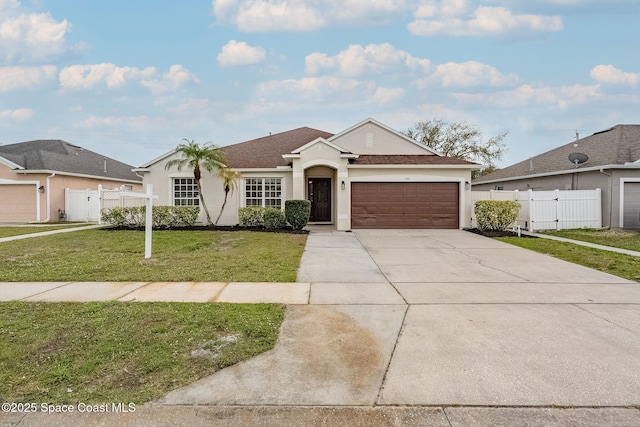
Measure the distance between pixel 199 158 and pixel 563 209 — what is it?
16.4 m

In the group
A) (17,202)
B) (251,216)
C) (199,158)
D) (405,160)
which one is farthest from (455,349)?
(17,202)

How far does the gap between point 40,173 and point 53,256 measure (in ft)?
47.0

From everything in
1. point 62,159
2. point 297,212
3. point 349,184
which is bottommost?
point 297,212

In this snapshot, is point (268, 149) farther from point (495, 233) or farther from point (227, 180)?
point (495, 233)

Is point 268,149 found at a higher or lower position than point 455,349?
higher

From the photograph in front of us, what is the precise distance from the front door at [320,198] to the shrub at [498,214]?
24.1ft

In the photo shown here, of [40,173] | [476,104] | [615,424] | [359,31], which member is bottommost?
[615,424]

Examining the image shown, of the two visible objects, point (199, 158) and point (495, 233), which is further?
point (199, 158)

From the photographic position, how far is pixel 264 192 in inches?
673

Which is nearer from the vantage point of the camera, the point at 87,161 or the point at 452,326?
the point at 452,326

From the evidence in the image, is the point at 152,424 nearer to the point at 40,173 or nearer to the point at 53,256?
the point at 53,256

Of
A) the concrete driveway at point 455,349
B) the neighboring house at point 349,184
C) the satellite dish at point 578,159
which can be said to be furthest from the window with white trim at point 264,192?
the satellite dish at point 578,159

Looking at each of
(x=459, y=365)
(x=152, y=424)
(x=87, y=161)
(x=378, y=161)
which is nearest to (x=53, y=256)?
(x=152, y=424)

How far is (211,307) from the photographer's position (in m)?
5.04
